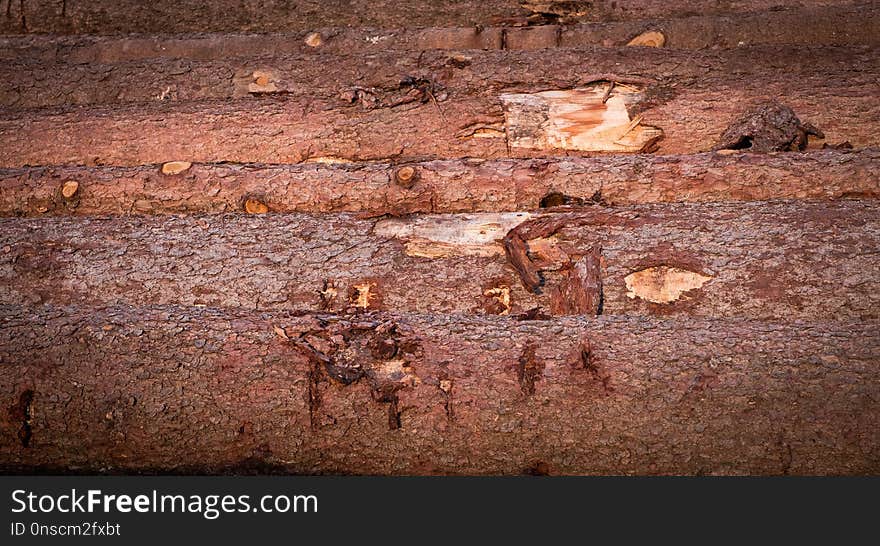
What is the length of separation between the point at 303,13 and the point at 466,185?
2.36 m

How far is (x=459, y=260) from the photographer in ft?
12.3

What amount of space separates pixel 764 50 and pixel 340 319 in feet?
9.69

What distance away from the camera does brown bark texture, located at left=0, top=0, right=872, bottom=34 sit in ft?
18.9

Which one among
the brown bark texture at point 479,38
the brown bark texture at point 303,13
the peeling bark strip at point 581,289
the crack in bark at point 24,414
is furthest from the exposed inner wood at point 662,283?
the brown bark texture at point 303,13

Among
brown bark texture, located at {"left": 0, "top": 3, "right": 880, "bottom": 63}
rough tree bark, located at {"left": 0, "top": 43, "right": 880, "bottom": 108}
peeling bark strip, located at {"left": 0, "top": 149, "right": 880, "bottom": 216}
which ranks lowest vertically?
peeling bark strip, located at {"left": 0, "top": 149, "right": 880, "bottom": 216}

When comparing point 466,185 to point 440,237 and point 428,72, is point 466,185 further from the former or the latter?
point 428,72

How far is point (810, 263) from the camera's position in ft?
11.7

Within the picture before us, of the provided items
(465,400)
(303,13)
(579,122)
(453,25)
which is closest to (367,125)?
(579,122)

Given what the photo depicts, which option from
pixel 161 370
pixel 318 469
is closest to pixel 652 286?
pixel 318 469

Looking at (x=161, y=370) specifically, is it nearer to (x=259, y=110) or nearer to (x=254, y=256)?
(x=254, y=256)

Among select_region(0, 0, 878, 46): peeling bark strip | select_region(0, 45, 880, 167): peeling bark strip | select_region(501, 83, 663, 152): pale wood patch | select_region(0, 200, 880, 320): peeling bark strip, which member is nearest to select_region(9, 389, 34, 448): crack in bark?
select_region(0, 200, 880, 320): peeling bark strip

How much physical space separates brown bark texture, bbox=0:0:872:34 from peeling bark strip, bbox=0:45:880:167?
45.6 inches

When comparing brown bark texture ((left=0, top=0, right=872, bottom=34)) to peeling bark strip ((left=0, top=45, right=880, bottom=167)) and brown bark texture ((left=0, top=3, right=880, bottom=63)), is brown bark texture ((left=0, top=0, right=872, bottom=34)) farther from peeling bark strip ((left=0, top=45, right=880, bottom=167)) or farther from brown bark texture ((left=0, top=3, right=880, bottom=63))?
peeling bark strip ((left=0, top=45, right=880, bottom=167))

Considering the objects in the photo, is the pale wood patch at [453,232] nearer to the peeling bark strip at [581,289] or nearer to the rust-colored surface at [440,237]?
the rust-colored surface at [440,237]
